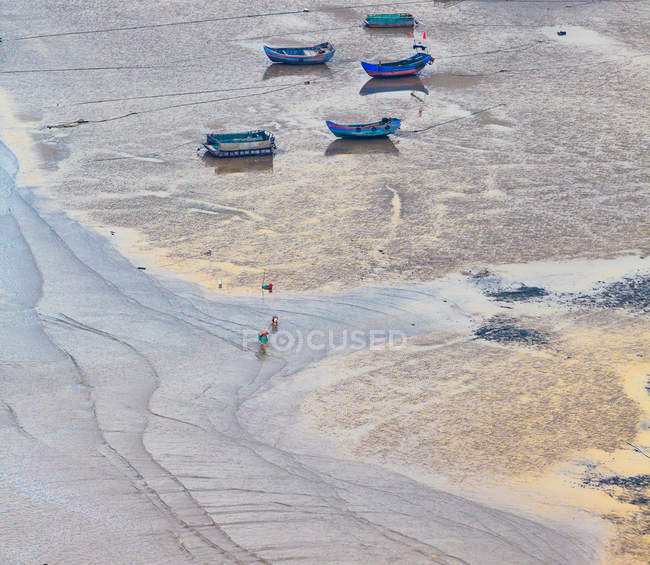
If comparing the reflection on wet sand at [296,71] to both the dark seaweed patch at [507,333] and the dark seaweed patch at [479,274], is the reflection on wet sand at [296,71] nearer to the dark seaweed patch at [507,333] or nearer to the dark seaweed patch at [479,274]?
the dark seaweed patch at [479,274]

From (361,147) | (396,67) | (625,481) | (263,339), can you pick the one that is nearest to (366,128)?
(361,147)

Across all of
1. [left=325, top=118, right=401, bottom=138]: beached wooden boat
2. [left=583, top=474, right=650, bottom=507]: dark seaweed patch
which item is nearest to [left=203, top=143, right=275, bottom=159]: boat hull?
[left=325, top=118, right=401, bottom=138]: beached wooden boat

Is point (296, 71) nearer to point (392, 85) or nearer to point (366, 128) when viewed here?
point (392, 85)

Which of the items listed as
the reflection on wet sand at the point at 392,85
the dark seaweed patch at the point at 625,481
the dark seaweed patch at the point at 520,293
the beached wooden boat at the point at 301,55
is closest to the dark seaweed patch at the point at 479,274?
the dark seaweed patch at the point at 520,293

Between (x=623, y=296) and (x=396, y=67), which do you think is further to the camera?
(x=396, y=67)

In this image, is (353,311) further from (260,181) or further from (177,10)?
(177,10)

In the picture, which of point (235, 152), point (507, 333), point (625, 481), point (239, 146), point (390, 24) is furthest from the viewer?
point (390, 24)

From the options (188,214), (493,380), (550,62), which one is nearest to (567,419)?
(493,380)
